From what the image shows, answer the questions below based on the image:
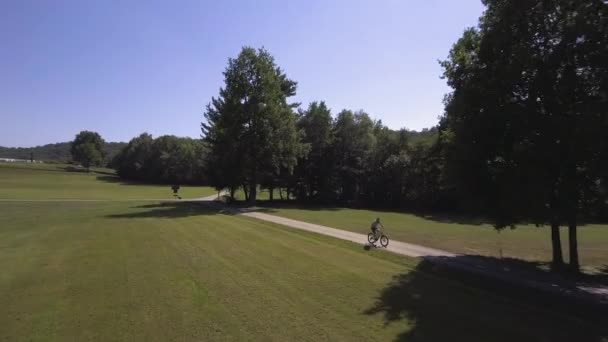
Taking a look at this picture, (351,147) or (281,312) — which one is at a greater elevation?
(351,147)

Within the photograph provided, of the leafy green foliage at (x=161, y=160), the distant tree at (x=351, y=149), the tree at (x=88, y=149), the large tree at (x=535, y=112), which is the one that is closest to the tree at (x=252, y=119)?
the distant tree at (x=351, y=149)

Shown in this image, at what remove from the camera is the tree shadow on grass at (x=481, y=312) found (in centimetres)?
799

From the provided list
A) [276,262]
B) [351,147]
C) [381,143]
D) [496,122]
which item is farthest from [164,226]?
[381,143]

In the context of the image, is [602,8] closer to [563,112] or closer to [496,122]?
[563,112]

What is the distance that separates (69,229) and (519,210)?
2313 cm

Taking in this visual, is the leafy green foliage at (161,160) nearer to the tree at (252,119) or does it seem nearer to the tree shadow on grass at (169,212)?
the tree at (252,119)

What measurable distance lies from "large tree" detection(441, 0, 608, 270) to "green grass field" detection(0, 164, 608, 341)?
4687mm

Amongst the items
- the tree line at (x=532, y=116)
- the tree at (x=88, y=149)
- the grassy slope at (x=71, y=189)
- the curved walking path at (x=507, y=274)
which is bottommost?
the curved walking path at (x=507, y=274)

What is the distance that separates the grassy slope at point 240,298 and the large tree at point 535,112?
4.96 m

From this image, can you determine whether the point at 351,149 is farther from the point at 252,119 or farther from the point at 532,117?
the point at 532,117

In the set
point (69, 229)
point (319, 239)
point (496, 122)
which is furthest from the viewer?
point (69, 229)

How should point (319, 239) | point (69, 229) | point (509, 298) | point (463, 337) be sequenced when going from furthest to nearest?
point (69, 229) → point (319, 239) → point (509, 298) → point (463, 337)

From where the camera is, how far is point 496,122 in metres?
14.9

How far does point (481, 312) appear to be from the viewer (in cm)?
923
